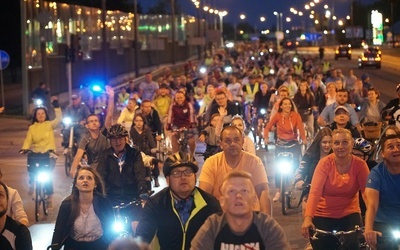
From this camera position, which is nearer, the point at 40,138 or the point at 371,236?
the point at 371,236

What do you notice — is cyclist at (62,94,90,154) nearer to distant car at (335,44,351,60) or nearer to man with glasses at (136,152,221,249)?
man with glasses at (136,152,221,249)

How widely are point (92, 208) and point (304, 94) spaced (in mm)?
12966

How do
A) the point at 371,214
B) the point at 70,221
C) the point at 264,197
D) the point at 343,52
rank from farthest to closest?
1. the point at 343,52
2. the point at 264,197
3. the point at 70,221
4. the point at 371,214

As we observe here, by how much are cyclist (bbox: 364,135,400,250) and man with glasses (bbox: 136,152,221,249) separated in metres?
1.58

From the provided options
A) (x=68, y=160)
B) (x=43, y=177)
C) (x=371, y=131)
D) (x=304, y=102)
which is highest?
(x=304, y=102)

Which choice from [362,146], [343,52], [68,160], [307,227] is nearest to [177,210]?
[307,227]

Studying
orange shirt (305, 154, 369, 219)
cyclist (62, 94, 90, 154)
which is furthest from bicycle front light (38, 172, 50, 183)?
orange shirt (305, 154, 369, 219)

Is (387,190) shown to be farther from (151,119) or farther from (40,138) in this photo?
(151,119)

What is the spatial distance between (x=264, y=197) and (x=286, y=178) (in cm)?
610

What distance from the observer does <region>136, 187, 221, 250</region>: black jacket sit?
20.3ft

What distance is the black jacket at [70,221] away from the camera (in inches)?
289

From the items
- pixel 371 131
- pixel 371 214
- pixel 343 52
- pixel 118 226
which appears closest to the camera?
pixel 371 214

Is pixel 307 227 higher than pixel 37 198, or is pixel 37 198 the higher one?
pixel 307 227

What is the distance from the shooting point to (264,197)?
766 centimetres
